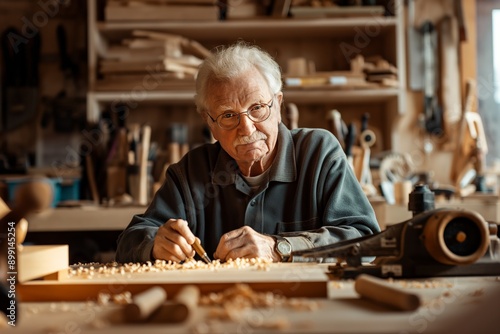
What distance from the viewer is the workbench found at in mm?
850

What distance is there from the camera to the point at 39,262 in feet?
4.22

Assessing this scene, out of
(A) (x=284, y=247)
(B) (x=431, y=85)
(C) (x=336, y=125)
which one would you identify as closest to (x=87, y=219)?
(C) (x=336, y=125)

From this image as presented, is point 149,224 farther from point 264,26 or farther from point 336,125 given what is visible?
point 264,26

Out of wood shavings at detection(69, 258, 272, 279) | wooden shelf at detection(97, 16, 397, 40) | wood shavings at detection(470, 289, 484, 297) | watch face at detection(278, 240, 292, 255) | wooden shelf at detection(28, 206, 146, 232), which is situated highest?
wooden shelf at detection(97, 16, 397, 40)

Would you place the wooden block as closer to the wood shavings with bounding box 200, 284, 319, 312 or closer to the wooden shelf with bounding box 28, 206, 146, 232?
the wood shavings with bounding box 200, 284, 319, 312

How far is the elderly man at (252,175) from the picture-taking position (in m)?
2.16

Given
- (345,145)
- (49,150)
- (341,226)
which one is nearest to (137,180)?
(49,150)

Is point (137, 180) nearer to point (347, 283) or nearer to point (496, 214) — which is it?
point (496, 214)

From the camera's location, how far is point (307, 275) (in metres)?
1.28

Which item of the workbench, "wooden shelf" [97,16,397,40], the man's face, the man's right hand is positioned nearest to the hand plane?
the workbench

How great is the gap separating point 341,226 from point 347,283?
0.68 m

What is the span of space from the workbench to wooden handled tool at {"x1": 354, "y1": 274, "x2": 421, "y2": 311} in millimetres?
11

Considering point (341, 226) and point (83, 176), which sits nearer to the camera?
point (341, 226)

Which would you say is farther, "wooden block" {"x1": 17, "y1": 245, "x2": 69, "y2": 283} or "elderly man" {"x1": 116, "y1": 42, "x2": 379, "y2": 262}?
"elderly man" {"x1": 116, "y1": 42, "x2": 379, "y2": 262}
